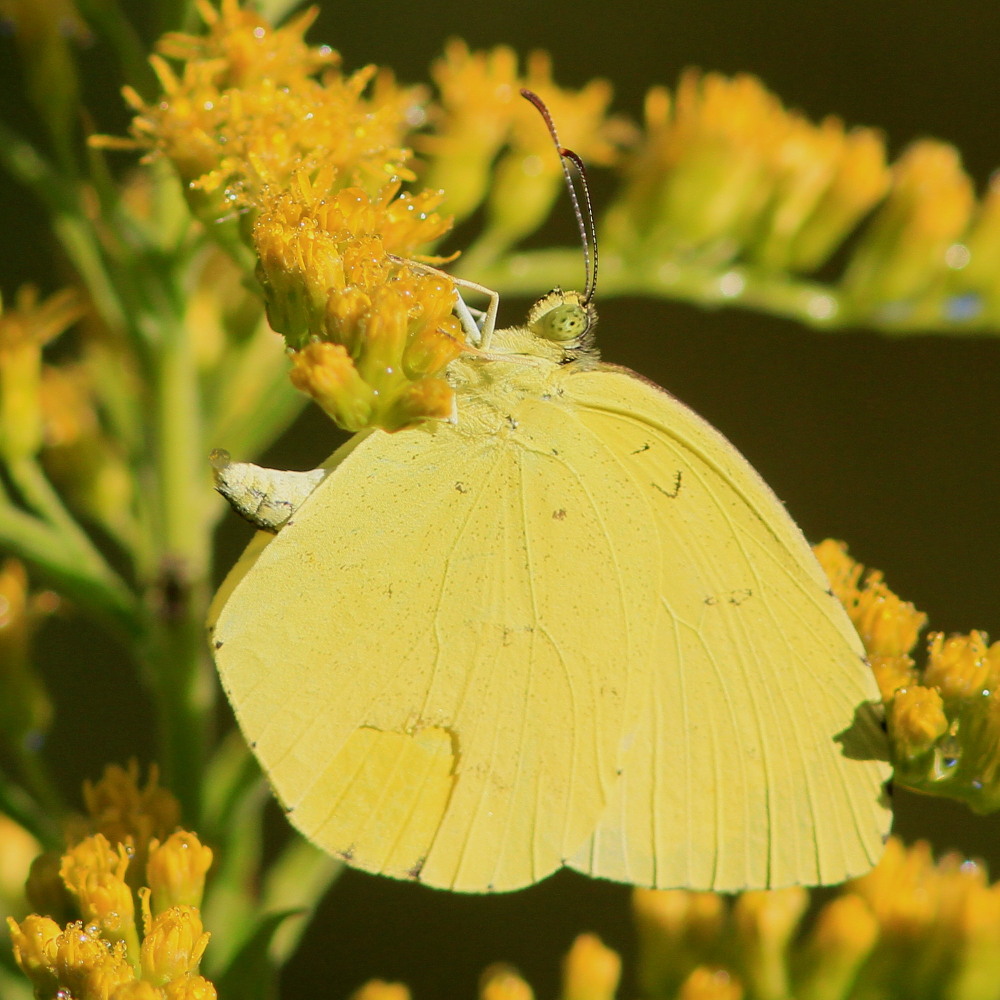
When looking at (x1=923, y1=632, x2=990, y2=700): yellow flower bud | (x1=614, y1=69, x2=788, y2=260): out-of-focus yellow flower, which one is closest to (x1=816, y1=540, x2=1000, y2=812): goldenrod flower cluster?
(x1=923, y1=632, x2=990, y2=700): yellow flower bud

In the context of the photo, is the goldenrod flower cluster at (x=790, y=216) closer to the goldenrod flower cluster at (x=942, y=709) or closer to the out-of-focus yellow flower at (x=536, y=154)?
the out-of-focus yellow flower at (x=536, y=154)

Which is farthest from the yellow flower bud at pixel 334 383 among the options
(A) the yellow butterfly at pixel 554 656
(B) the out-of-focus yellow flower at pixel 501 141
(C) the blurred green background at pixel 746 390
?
(C) the blurred green background at pixel 746 390

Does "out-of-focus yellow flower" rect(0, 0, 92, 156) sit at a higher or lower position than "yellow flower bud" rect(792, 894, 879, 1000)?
higher

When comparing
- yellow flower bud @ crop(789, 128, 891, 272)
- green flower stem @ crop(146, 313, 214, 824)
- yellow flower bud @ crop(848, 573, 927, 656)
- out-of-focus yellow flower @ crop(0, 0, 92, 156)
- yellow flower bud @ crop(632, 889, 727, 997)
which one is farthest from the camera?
yellow flower bud @ crop(789, 128, 891, 272)

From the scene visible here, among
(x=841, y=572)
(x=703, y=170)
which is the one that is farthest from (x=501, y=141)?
(x=841, y=572)

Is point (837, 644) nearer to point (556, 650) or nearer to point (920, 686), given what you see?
point (920, 686)

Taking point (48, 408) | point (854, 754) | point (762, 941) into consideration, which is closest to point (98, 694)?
point (48, 408)

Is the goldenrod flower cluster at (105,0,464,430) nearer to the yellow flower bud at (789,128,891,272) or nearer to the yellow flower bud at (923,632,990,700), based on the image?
the yellow flower bud at (923,632,990,700)
